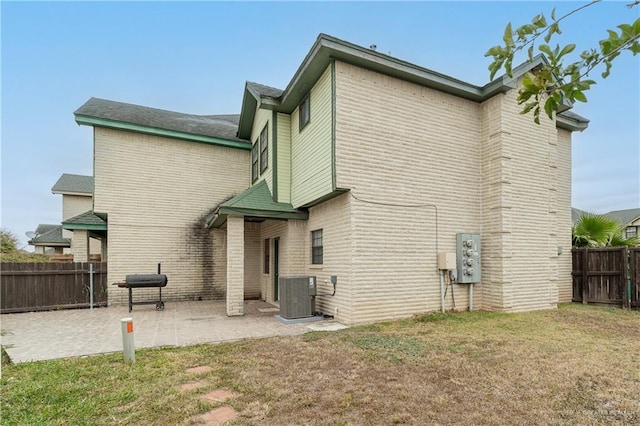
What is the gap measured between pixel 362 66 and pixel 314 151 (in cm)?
234

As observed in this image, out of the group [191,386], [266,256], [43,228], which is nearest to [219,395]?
[191,386]

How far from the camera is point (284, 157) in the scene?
35.1 ft

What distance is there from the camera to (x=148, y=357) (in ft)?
17.5

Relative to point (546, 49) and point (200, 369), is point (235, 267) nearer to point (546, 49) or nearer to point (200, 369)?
point (200, 369)

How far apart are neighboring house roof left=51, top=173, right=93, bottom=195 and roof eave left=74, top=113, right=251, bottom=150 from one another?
49.8ft

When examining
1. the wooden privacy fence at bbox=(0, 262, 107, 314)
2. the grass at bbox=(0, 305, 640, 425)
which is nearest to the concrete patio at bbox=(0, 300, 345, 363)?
the wooden privacy fence at bbox=(0, 262, 107, 314)

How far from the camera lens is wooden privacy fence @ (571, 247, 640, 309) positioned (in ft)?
31.8

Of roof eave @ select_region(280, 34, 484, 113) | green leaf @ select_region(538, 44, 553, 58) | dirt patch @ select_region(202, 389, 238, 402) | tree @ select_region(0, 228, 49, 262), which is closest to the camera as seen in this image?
green leaf @ select_region(538, 44, 553, 58)

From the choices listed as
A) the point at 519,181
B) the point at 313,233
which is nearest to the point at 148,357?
the point at 313,233

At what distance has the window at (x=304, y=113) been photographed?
952 centimetres

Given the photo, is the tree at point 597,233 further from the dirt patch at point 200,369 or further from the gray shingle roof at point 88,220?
the gray shingle roof at point 88,220

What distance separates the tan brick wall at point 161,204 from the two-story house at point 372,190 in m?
0.05

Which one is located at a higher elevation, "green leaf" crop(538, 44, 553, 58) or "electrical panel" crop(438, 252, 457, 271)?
"green leaf" crop(538, 44, 553, 58)

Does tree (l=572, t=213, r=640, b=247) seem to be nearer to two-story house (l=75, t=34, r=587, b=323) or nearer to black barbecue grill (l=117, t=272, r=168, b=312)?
two-story house (l=75, t=34, r=587, b=323)
